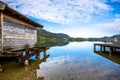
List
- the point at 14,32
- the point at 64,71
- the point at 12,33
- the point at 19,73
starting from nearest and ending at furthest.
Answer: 1. the point at 19,73
2. the point at 64,71
3. the point at 12,33
4. the point at 14,32

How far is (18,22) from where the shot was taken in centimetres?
1605

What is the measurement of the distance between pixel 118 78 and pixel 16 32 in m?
10.5

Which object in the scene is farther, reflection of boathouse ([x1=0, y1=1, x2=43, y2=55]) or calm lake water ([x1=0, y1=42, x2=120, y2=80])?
reflection of boathouse ([x1=0, y1=1, x2=43, y2=55])

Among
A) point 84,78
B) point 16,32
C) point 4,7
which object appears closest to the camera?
point 84,78

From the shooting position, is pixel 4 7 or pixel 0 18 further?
pixel 0 18

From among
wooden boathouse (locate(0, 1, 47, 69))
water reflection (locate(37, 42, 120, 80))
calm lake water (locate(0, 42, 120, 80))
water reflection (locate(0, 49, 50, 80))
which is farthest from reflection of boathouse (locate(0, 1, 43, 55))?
water reflection (locate(37, 42, 120, 80))

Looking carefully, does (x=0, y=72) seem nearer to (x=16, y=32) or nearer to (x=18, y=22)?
(x=16, y=32)

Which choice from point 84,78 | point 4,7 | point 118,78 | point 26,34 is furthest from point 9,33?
point 118,78

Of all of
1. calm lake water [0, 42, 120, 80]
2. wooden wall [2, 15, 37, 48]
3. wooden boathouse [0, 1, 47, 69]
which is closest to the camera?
calm lake water [0, 42, 120, 80]

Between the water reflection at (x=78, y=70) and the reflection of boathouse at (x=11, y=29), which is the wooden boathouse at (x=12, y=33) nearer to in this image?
the reflection of boathouse at (x=11, y=29)

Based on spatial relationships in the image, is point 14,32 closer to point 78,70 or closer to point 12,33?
point 12,33

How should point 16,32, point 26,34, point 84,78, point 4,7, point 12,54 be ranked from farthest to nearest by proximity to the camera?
point 26,34, point 16,32, point 12,54, point 4,7, point 84,78

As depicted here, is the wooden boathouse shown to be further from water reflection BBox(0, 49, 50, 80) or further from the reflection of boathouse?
water reflection BBox(0, 49, 50, 80)

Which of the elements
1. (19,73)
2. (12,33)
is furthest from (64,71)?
(12,33)
